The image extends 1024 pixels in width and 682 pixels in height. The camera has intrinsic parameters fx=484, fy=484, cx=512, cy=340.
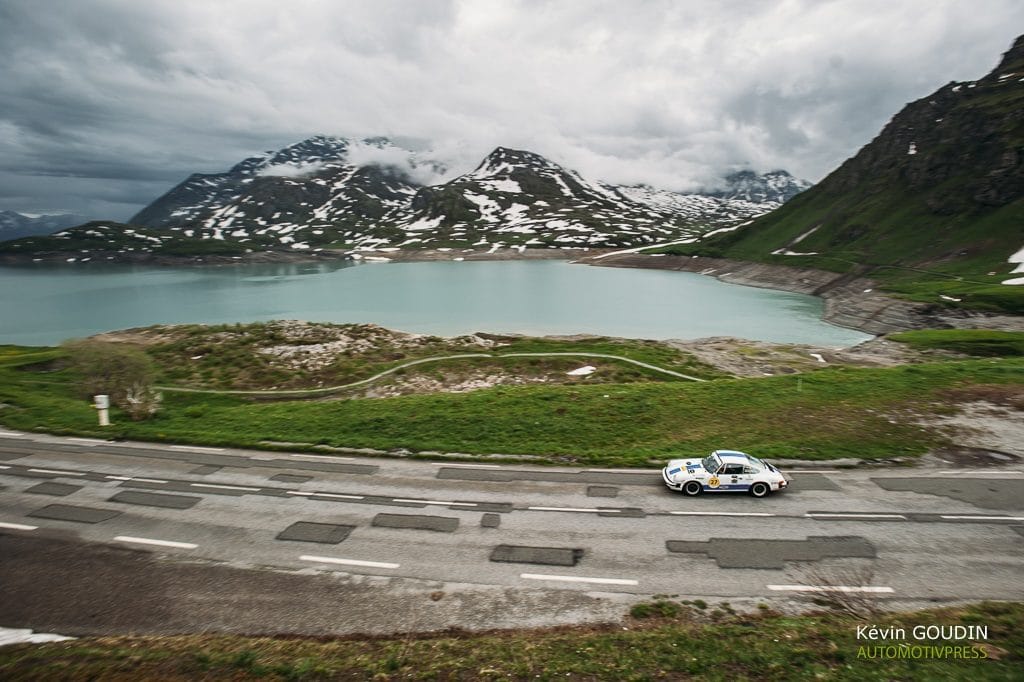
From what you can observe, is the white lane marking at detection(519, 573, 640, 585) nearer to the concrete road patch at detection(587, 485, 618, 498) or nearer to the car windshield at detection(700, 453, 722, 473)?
the concrete road patch at detection(587, 485, 618, 498)

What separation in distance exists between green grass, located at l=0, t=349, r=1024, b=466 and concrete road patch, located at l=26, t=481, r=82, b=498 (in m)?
5.82

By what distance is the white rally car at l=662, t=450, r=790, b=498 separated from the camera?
22078 millimetres

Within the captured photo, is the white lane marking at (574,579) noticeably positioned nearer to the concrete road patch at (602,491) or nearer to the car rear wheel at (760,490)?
the concrete road patch at (602,491)

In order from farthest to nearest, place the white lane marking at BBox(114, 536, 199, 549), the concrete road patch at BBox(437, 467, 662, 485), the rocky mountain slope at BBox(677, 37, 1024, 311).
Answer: the rocky mountain slope at BBox(677, 37, 1024, 311) < the concrete road patch at BBox(437, 467, 662, 485) < the white lane marking at BBox(114, 536, 199, 549)

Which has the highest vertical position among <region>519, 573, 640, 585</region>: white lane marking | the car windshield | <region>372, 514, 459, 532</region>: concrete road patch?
the car windshield

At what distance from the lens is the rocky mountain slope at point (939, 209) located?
11838 centimetres

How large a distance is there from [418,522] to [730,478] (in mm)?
14139

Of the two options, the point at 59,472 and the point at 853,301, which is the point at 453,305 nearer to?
the point at 853,301

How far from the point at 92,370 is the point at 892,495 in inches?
2052

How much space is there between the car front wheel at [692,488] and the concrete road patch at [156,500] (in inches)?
893

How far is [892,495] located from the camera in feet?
72.5

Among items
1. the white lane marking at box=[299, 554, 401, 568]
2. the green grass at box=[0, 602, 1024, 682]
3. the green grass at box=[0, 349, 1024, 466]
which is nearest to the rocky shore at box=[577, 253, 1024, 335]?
the green grass at box=[0, 349, 1024, 466]

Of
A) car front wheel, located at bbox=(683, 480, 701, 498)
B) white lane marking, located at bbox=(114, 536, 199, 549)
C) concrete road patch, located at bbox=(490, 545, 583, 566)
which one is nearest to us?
concrete road patch, located at bbox=(490, 545, 583, 566)

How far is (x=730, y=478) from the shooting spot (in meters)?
22.2
